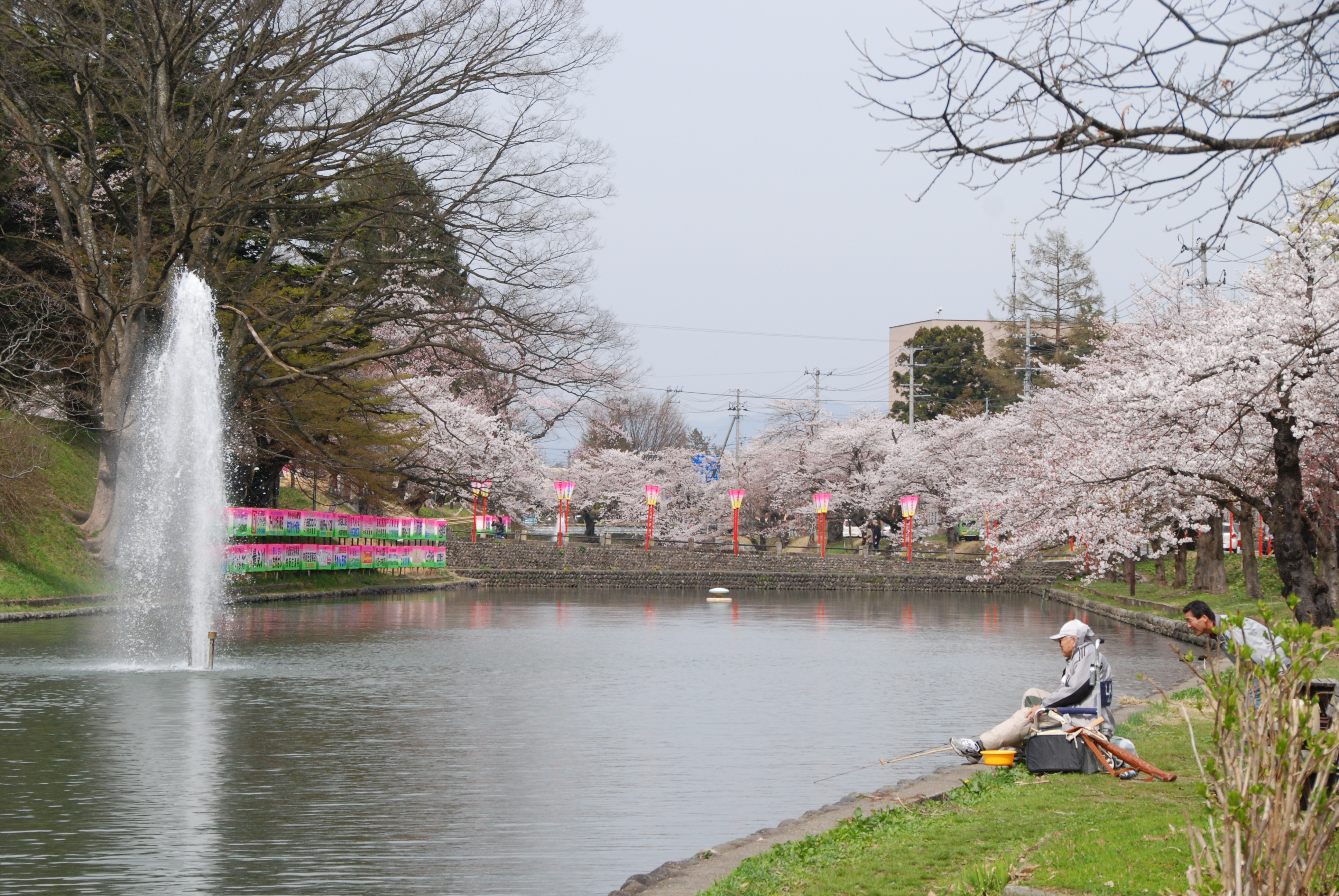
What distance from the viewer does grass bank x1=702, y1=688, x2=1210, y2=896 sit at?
231 inches

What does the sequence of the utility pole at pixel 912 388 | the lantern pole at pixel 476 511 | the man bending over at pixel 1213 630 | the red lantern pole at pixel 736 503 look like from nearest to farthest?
1. the man bending over at pixel 1213 630
2. the lantern pole at pixel 476 511
3. the red lantern pole at pixel 736 503
4. the utility pole at pixel 912 388

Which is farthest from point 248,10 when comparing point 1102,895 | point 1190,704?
point 1102,895

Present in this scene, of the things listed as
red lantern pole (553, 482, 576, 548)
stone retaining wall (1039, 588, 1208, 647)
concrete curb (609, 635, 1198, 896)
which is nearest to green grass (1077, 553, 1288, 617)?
stone retaining wall (1039, 588, 1208, 647)

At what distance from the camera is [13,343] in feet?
85.2

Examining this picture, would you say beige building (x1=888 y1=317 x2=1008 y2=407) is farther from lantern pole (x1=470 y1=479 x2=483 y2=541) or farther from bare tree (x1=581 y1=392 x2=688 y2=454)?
lantern pole (x1=470 y1=479 x2=483 y2=541)

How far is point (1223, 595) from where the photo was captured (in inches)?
1257

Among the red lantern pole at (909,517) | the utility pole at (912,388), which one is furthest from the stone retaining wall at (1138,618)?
the utility pole at (912,388)

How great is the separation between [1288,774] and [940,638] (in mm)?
24312

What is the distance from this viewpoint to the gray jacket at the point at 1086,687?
9.47 metres

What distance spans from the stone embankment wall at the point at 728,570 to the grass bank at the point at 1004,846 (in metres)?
44.9

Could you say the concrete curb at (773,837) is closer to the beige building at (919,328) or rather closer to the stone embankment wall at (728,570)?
the stone embankment wall at (728,570)

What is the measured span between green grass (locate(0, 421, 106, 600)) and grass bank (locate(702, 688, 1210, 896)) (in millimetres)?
21306

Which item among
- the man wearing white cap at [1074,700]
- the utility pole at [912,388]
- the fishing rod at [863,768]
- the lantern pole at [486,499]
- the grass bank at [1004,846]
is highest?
the utility pole at [912,388]

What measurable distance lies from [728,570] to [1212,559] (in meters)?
25.3
